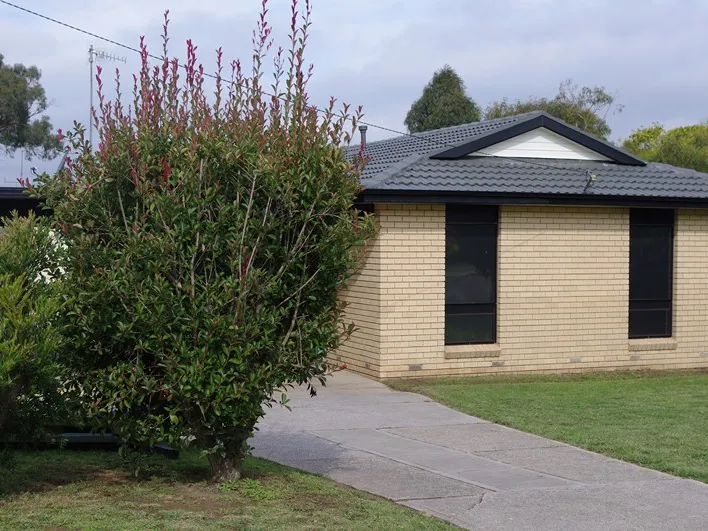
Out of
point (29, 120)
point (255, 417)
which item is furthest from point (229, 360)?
point (29, 120)

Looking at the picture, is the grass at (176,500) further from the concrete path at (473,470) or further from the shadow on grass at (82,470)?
the concrete path at (473,470)

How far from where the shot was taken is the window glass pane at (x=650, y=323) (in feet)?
57.2

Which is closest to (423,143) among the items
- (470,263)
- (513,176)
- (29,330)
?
(513,176)

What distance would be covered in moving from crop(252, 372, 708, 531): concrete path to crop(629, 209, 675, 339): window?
5941mm

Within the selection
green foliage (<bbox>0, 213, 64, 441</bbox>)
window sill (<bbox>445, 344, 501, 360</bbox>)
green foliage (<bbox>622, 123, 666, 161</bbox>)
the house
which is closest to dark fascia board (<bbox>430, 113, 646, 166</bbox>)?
the house

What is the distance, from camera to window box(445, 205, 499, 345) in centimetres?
1614

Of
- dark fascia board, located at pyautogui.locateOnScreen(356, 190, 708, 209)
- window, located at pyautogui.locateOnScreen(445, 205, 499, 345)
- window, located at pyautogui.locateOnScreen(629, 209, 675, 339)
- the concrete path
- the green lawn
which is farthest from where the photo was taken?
window, located at pyautogui.locateOnScreen(629, 209, 675, 339)

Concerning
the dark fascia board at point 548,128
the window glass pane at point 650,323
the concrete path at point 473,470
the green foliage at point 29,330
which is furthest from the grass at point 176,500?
the window glass pane at point 650,323

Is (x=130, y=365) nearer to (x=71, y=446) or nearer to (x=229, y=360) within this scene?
(x=229, y=360)

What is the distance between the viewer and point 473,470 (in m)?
9.30

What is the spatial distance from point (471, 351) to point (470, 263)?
1.41 meters

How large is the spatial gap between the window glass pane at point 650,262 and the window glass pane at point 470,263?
270 cm

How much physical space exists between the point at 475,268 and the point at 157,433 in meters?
9.38

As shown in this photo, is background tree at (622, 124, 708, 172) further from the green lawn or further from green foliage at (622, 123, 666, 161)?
the green lawn
